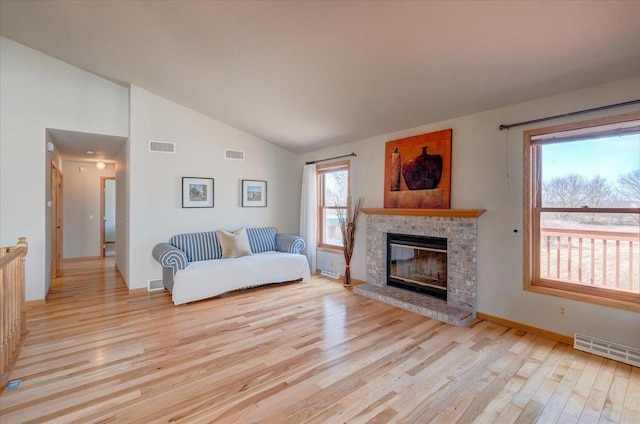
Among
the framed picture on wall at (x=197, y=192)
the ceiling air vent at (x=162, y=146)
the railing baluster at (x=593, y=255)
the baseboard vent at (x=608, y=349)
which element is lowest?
the baseboard vent at (x=608, y=349)

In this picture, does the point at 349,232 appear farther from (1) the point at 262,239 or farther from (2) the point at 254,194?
(2) the point at 254,194

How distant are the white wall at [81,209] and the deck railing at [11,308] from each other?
15.6 feet

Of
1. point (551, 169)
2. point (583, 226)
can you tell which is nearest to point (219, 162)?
point (551, 169)

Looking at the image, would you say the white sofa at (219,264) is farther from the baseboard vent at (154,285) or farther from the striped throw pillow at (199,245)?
the baseboard vent at (154,285)

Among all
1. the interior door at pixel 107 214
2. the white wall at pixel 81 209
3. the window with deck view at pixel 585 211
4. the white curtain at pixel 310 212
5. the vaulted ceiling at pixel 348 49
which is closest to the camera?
the vaulted ceiling at pixel 348 49

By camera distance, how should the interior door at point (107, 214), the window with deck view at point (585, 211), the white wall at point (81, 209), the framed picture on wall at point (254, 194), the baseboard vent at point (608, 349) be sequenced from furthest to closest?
the interior door at point (107, 214) < the white wall at point (81, 209) < the framed picture on wall at point (254, 194) < the window with deck view at point (585, 211) < the baseboard vent at point (608, 349)

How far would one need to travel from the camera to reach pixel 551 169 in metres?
3.04

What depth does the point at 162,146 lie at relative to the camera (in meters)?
4.65

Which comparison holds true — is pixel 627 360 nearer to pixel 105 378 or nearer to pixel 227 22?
pixel 105 378

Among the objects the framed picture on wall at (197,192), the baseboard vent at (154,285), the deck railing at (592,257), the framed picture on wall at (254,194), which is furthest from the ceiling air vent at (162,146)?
the deck railing at (592,257)

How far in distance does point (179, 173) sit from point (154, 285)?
179 cm

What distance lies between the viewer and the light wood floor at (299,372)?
6.25ft

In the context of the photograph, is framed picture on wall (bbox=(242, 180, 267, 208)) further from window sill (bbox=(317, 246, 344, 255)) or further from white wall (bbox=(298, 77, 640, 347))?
white wall (bbox=(298, 77, 640, 347))

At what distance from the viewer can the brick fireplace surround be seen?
3.48 meters
